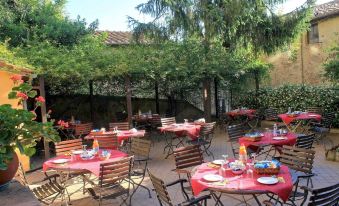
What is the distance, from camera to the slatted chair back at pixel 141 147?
6.27m

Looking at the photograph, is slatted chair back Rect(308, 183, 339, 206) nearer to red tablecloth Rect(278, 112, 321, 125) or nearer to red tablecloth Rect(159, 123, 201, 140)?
red tablecloth Rect(159, 123, 201, 140)

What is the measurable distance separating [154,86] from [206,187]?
10774 millimetres

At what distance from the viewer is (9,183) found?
3.27 m

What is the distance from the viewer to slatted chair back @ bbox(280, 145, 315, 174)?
4.96 metres

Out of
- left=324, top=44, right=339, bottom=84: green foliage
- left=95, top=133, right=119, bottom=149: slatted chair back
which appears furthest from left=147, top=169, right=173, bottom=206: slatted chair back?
left=324, top=44, right=339, bottom=84: green foliage

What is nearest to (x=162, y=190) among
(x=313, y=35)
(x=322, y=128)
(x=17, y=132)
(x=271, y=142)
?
(x=17, y=132)

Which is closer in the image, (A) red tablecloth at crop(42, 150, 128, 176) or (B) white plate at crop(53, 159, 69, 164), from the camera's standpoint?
(A) red tablecloth at crop(42, 150, 128, 176)

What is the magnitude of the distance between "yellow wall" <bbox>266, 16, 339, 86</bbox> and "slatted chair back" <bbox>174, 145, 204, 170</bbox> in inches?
512

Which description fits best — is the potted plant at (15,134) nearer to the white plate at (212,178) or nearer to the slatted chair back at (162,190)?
the slatted chair back at (162,190)

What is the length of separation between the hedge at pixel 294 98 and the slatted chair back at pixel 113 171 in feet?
28.7

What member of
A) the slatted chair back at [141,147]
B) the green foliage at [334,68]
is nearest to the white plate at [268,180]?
the slatted chair back at [141,147]

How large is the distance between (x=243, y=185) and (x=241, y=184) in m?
0.04

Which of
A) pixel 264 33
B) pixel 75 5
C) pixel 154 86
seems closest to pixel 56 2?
pixel 75 5

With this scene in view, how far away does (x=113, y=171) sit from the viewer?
4910 mm
